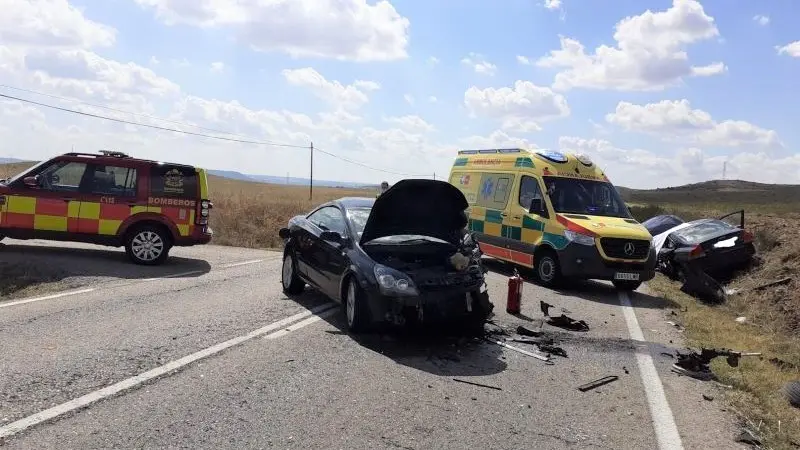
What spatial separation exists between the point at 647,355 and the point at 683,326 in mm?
2358

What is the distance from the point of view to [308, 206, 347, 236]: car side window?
8.01m

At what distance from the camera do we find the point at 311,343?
6.52 meters

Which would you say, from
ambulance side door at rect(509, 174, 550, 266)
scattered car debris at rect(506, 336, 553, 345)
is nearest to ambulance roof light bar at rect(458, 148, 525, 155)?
ambulance side door at rect(509, 174, 550, 266)

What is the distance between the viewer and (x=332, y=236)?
305 inches

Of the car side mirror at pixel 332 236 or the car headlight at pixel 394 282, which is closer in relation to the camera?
the car headlight at pixel 394 282

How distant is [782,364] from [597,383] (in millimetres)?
2775

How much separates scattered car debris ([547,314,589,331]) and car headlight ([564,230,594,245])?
3178 millimetres

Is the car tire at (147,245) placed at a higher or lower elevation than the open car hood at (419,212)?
lower

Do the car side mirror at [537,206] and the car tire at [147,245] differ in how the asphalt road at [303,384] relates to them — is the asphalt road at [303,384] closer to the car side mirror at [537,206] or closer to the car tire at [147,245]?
the car tire at [147,245]

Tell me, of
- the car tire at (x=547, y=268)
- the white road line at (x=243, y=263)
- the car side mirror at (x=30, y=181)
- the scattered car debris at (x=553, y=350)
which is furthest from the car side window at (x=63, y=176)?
the scattered car debris at (x=553, y=350)

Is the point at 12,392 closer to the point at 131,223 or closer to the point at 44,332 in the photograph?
the point at 44,332

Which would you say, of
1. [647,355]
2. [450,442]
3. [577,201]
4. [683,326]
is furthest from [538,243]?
[450,442]

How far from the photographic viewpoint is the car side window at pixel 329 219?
8.01 metres

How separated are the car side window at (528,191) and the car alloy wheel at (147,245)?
6.87 metres
